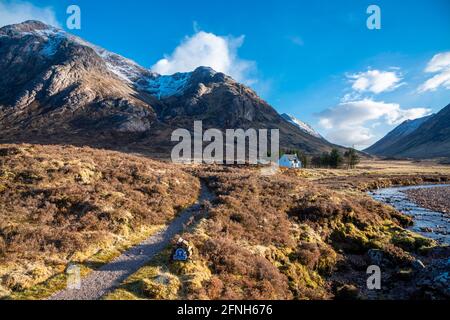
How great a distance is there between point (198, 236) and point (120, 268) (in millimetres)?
6017

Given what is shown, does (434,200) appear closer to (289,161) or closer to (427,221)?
(427,221)

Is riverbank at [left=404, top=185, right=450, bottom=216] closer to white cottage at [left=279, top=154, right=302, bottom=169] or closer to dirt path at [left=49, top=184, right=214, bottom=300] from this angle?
dirt path at [left=49, top=184, right=214, bottom=300]

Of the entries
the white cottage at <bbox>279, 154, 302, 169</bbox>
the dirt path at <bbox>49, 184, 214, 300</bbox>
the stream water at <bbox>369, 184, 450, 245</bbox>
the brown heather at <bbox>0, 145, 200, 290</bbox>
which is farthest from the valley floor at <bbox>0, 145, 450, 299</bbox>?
the white cottage at <bbox>279, 154, 302, 169</bbox>

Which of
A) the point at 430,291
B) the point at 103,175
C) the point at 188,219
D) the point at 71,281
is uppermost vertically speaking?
the point at 103,175

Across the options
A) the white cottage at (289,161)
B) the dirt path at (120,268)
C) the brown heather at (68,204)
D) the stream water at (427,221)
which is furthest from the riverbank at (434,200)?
the white cottage at (289,161)

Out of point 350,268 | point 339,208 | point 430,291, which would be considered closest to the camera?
point 430,291

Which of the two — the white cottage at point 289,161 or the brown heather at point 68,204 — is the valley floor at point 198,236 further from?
the white cottage at point 289,161

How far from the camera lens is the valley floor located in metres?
17.4

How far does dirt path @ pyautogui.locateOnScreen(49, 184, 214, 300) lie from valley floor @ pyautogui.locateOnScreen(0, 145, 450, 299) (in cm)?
54

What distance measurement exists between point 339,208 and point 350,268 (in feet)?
33.5
